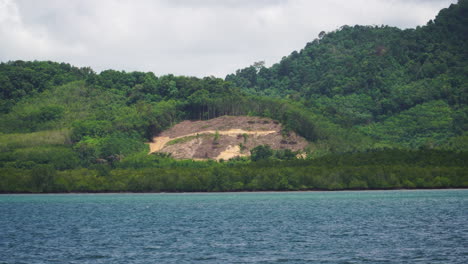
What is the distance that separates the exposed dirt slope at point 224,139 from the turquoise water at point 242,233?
3069 inches

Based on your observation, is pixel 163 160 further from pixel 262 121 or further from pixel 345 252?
pixel 345 252

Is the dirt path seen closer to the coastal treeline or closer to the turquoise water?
the coastal treeline

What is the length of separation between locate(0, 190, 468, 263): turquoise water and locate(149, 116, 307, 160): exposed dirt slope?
77955 mm

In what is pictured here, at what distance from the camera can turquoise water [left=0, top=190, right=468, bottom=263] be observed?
46.1 m

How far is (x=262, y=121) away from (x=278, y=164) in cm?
4883

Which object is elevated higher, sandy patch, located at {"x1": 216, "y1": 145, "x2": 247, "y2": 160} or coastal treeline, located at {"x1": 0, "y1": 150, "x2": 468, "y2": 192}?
sandy patch, located at {"x1": 216, "y1": 145, "x2": 247, "y2": 160}

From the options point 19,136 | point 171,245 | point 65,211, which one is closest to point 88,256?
point 171,245

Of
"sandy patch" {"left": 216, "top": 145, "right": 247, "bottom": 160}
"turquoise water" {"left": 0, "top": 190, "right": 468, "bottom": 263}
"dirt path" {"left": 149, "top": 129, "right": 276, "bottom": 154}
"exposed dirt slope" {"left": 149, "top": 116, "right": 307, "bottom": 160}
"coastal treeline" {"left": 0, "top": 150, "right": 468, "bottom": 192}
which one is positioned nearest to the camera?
"turquoise water" {"left": 0, "top": 190, "right": 468, "bottom": 263}

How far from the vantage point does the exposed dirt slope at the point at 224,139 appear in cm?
17600

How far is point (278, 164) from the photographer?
481 ft

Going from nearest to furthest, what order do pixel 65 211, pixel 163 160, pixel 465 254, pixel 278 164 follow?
pixel 465 254
pixel 65 211
pixel 278 164
pixel 163 160

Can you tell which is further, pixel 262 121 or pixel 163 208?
pixel 262 121

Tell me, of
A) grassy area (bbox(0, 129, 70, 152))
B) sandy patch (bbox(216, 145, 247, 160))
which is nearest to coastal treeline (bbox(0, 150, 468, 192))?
grassy area (bbox(0, 129, 70, 152))

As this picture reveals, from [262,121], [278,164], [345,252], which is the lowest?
[345,252]
